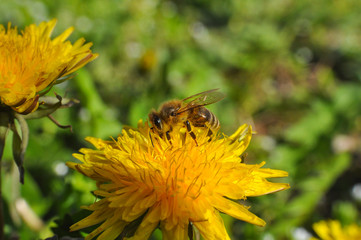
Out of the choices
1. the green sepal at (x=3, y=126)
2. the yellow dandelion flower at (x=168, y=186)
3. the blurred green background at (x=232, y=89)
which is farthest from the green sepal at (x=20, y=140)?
the blurred green background at (x=232, y=89)

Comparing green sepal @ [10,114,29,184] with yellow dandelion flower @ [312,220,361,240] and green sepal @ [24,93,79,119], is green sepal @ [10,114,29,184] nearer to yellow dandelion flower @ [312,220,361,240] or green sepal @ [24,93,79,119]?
green sepal @ [24,93,79,119]

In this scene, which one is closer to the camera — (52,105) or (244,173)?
(244,173)

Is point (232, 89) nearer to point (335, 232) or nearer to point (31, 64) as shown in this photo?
point (335, 232)

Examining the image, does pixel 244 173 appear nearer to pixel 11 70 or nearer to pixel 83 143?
pixel 11 70

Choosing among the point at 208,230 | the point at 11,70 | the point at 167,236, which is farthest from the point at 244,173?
the point at 11,70

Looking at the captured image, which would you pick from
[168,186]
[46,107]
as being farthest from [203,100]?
[46,107]

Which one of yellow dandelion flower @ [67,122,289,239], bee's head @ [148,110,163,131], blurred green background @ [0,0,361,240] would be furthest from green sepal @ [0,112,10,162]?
bee's head @ [148,110,163,131]
